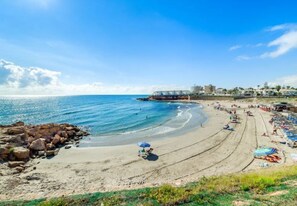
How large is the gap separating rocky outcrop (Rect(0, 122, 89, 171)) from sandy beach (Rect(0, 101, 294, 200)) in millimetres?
1520

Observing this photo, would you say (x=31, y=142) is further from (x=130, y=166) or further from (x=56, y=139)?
(x=130, y=166)

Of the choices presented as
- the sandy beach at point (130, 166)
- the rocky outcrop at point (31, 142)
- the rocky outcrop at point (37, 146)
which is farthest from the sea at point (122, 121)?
the rocky outcrop at point (37, 146)

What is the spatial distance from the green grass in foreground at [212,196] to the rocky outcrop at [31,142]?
12.1m

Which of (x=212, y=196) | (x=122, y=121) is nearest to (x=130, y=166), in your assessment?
(x=212, y=196)

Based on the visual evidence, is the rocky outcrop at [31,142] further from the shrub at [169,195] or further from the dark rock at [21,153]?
the shrub at [169,195]

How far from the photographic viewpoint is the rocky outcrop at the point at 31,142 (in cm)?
1784

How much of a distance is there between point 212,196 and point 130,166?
10159 mm

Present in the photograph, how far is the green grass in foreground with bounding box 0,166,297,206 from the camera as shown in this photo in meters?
7.14

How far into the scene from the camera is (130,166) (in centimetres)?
1656

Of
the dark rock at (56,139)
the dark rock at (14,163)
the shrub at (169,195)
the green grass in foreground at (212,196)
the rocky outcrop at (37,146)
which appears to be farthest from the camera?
the dark rock at (56,139)

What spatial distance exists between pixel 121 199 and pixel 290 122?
36683 millimetres

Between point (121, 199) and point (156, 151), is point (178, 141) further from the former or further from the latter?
point (121, 199)

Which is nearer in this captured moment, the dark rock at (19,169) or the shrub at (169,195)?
the shrub at (169,195)

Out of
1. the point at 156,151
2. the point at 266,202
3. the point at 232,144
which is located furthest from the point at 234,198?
the point at 232,144
